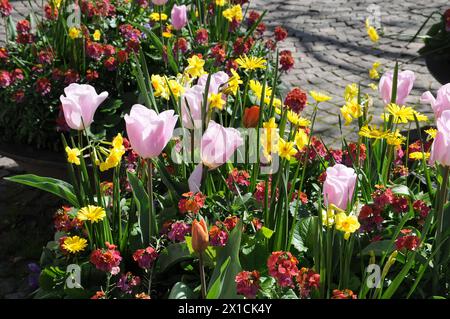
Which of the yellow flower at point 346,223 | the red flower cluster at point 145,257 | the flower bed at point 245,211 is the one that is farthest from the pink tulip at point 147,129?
the yellow flower at point 346,223

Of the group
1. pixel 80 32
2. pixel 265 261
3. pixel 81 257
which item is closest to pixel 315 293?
pixel 265 261

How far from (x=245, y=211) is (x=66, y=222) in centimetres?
51

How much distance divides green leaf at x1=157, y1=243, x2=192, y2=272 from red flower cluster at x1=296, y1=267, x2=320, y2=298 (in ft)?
1.24

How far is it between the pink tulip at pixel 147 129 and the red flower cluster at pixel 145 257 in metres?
0.26

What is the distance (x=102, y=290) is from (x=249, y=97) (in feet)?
4.66

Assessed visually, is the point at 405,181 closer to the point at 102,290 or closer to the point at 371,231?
the point at 371,231

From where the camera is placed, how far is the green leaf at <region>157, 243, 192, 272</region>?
1.91 metres

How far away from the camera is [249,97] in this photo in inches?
121

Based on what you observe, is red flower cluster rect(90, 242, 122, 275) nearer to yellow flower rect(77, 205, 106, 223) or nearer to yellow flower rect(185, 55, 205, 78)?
yellow flower rect(77, 205, 106, 223)

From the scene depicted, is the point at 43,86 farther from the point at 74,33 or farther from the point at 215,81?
the point at 215,81

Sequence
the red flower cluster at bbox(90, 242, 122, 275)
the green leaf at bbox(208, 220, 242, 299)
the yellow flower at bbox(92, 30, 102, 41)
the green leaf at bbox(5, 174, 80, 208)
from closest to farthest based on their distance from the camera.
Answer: the green leaf at bbox(208, 220, 242, 299), the red flower cluster at bbox(90, 242, 122, 275), the green leaf at bbox(5, 174, 80, 208), the yellow flower at bbox(92, 30, 102, 41)

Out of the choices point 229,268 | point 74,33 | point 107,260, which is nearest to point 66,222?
point 107,260

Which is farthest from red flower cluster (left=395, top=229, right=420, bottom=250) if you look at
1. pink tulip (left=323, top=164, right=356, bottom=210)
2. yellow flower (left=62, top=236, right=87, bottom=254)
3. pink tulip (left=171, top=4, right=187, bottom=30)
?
pink tulip (left=171, top=4, right=187, bottom=30)

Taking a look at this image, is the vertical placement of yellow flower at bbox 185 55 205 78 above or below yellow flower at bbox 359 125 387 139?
above
